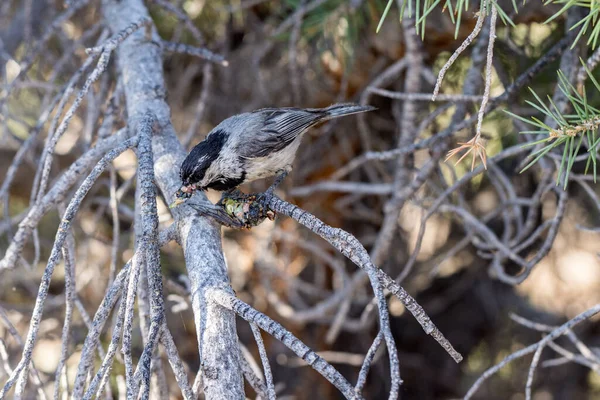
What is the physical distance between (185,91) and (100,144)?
82.2 inches

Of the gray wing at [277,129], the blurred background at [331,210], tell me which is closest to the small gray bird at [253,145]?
the gray wing at [277,129]

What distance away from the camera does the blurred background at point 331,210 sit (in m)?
3.06

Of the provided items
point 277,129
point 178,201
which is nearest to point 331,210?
point 277,129

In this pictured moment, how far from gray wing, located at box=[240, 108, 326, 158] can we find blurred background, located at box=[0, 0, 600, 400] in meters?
0.59

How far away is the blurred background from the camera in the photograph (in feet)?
10.0

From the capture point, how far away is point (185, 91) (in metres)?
3.82

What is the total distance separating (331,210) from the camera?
3.70m

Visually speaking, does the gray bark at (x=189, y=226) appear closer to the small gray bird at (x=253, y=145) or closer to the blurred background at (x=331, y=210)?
the small gray bird at (x=253, y=145)

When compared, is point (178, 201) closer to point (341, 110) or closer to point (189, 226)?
point (189, 226)

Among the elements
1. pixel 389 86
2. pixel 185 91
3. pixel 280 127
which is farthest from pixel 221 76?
pixel 280 127

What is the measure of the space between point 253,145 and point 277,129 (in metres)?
0.14

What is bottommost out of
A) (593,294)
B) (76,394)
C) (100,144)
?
(76,394)

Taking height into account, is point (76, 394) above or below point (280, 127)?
below

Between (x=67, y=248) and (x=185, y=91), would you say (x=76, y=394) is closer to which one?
(x=67, y=248)
